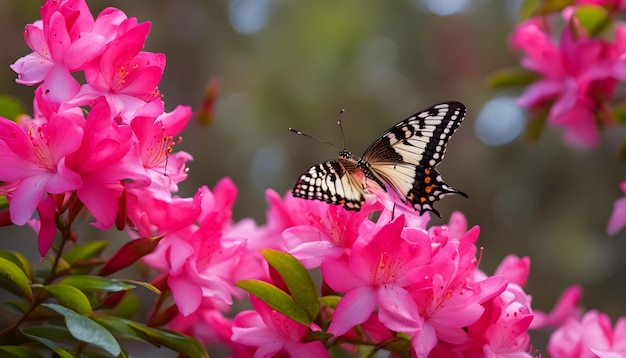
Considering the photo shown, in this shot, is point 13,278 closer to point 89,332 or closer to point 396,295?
point 89,332

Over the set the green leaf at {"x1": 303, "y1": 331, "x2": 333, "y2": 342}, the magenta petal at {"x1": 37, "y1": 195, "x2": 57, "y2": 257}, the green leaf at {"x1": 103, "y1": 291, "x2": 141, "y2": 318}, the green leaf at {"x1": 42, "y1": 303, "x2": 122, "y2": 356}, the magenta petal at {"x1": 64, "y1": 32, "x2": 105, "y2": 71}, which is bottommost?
the green leaf at {"x1": 103, "y1": 291, "x2": 141, "y2": 318}

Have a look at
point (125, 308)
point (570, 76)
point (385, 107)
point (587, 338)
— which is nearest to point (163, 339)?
point (125, 308)

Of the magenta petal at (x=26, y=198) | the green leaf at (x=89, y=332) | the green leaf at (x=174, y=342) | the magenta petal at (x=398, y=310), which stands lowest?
the green leaf at (x=174, y=342)

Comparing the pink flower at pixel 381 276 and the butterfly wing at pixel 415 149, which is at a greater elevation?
the butterfly wing at pixel 415 149

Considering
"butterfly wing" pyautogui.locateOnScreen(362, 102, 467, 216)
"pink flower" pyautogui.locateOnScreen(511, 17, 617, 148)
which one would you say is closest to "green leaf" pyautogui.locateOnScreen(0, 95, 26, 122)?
"butterfly wing" pyautogui.locateOnScreen(362, 102, 467, 216)

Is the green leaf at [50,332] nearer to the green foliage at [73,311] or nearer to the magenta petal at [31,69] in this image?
the green foliage at [73,311]

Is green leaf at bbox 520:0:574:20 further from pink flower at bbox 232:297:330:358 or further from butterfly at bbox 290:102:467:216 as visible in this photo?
pink flower at bbox 232:297:330:358

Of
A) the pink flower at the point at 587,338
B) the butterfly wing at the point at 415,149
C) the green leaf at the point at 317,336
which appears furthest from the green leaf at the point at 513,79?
the green leaf at the point at 317,336
